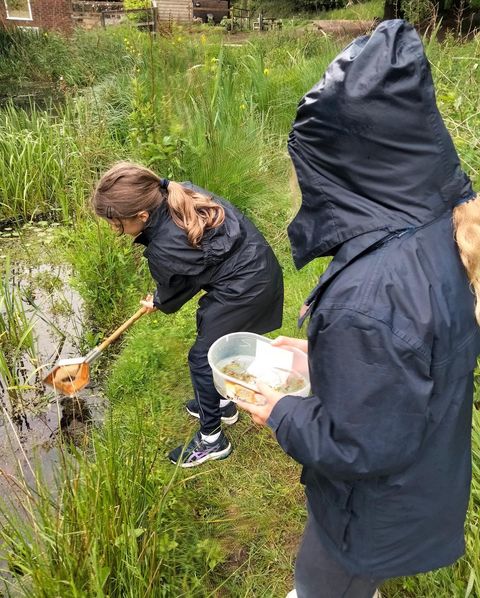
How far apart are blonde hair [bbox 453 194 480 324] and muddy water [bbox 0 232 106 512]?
72.0 inches

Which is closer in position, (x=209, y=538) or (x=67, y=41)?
(x=209, y=538)

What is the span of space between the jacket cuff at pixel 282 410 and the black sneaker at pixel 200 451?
4.57ft

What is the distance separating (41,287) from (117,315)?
99 cm

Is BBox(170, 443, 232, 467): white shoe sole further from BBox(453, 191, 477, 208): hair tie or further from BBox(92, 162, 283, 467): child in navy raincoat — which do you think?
BBox(453, 191, 477, 208): hair tie

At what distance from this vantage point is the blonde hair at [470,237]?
41.8 inches

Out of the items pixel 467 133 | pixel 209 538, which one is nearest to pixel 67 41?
pixel 467 133

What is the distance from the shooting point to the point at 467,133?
3.50 meters

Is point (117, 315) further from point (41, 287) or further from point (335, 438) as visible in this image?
point (335, 438)

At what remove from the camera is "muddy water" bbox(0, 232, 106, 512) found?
9.05 feet

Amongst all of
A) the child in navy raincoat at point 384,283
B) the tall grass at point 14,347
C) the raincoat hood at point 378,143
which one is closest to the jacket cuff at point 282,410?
the child in navy raincoat at point 384,283

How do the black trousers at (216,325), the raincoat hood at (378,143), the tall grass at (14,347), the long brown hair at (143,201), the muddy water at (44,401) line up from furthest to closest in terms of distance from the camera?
the tall grass at (14,347) < the muddy water at (44,401) < the black trousers at (216,325) < the long brown hair at (143,201) < the raincoat hood at (378,143)

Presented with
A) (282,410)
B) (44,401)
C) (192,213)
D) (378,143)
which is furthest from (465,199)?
(44,401)

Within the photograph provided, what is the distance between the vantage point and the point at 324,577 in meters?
1.41

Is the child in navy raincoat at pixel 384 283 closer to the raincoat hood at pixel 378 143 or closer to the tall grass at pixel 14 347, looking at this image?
the raincoat hood at pixel 378 143
